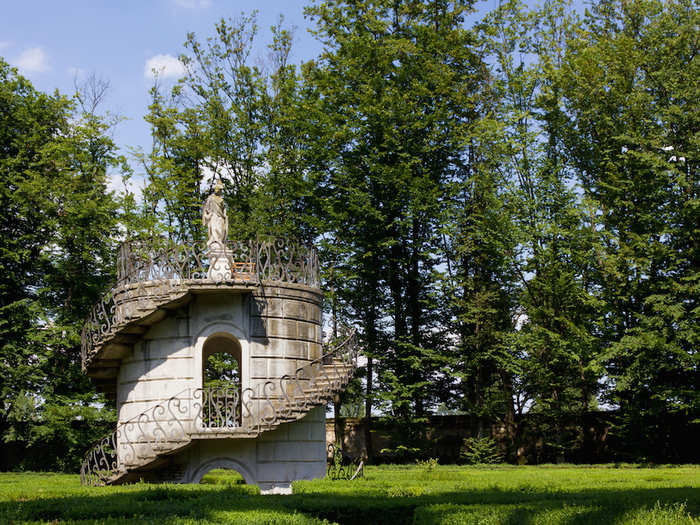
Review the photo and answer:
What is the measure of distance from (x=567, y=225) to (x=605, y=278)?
362 centimetres

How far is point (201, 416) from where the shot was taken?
20562 millimetres

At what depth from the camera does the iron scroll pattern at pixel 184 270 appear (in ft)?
68.8

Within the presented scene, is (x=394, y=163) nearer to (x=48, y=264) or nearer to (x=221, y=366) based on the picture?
(x=221, y=366)

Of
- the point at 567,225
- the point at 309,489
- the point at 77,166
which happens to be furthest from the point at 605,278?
the point at 77,166

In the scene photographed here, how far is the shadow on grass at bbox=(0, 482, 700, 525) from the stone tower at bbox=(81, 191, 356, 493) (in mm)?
6657

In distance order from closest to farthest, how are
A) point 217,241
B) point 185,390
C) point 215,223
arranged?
point 185,390 < point 217,241 < point 215,223

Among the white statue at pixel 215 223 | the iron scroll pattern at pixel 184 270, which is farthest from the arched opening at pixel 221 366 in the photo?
the white statue at pixel 215 223

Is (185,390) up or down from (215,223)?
down

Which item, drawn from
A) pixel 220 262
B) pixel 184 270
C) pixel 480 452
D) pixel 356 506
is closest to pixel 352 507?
pixel 356 506

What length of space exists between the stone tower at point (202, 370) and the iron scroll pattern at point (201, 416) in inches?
1.1

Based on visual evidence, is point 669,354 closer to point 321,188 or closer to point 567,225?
point 567,225

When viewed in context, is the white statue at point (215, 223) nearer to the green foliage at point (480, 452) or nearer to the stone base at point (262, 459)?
the stone base at point (262, 459)

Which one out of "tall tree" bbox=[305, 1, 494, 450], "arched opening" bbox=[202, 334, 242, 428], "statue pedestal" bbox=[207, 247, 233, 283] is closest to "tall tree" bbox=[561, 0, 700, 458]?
"tall tree" bbox=[305, 1, 494, 450]

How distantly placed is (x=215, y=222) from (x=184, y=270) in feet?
5.23
